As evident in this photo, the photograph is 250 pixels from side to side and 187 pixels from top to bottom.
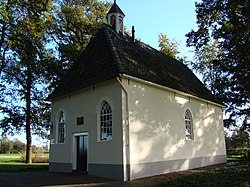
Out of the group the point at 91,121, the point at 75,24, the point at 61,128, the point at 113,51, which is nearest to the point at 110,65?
the point at 113,51

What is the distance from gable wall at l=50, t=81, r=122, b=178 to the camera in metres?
11.9

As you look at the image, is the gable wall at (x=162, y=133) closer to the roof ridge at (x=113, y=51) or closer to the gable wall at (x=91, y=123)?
the gable wall at (x=91, y=123)

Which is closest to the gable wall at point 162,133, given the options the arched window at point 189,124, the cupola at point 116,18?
the arched window at point 189,124

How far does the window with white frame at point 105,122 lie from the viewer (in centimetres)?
1260

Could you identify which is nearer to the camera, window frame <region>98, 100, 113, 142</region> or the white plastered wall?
the white plastered wall

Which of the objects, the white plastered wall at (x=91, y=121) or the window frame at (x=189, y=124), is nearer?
the white plastered wall at (x=91, y=121)

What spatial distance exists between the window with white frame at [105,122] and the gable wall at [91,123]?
320mm

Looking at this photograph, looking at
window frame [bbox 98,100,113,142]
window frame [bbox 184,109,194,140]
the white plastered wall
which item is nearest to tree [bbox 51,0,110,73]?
the white plastered wall

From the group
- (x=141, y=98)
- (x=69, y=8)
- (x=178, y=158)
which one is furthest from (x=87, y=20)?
(x=178, y=158)

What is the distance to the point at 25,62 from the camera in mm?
21078

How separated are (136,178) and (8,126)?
18991mm

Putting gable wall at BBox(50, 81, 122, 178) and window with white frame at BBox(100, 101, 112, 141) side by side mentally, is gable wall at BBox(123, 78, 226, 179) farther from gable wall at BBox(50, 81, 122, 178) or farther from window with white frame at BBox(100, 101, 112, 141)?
window with white frame at BBox(100, 101, 112, 141)

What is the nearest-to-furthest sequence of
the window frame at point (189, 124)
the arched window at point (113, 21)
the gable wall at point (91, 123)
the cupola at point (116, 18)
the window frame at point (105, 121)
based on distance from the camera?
the gable wall at point (91, 123)
the window frame at point (105, 121)
the window frame at point (189, 124)
the cupola at point (116, 18)
the arched window at point (113, 21)

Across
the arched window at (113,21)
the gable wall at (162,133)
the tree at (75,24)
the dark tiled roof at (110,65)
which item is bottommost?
the gable wall at (162,133)
